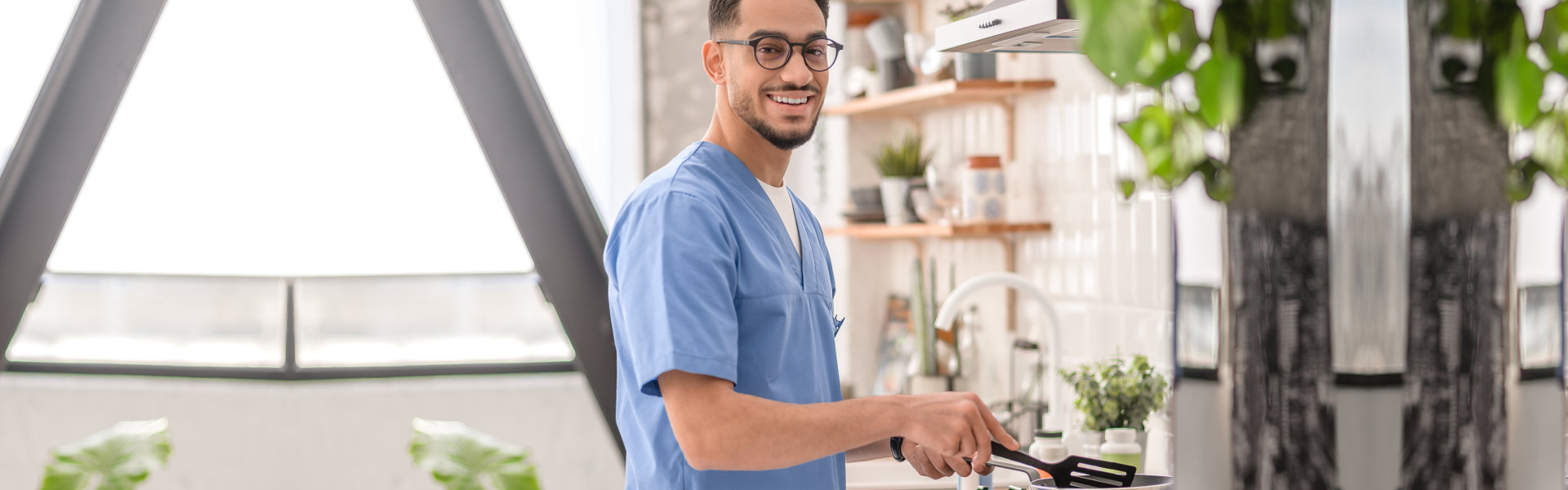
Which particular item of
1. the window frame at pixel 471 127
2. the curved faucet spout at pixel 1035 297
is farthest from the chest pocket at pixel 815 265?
the window frame at pixel 471 127

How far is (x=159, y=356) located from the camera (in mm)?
2775

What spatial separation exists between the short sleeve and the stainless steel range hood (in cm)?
45

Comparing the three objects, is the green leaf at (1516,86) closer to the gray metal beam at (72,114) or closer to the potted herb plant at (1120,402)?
the potted herb plant at (1120,402)

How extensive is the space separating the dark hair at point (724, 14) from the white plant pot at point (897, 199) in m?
1.72

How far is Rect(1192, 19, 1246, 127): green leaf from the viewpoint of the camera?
0.38 m

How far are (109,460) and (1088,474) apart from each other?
5.93ft

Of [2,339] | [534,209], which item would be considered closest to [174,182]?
[2,339]

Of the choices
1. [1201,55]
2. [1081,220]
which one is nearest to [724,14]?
[1201,55]

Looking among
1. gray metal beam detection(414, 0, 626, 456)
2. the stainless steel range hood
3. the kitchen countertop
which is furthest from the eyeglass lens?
gray metal beam detection(414, 0, 626, 456)

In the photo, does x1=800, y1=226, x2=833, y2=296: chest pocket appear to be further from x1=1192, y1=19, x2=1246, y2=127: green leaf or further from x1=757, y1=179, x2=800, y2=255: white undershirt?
x1=1192, y1=19, x2=1246, y2=127: green leaf

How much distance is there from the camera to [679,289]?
87 cm

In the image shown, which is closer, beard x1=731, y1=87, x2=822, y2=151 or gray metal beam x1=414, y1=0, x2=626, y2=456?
beard x1=731, y1=87, x2=822, y2=151

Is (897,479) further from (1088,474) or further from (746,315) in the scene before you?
(746,315)

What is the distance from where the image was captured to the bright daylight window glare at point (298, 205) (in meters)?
2.44
